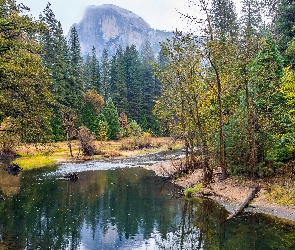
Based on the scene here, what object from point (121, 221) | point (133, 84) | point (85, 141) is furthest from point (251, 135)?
point (133, 84)

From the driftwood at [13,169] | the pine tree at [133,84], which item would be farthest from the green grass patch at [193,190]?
the pine tree at [133,84]

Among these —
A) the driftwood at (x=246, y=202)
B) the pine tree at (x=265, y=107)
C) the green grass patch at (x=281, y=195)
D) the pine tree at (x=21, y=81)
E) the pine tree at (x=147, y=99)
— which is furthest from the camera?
the pine tree at (x=147, y=99)

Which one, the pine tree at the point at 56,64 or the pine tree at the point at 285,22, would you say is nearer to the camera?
the pine tree at the point at 285,22

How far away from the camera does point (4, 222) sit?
1828 centimetres

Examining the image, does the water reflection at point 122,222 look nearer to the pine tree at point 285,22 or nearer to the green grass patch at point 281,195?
the green grass patch at point 281,195

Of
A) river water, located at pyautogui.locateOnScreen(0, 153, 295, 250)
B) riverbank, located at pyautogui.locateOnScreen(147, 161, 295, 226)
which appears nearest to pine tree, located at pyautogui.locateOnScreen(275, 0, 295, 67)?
riverbank, located at pyautogui.locateOnScreen(147, 161, 295, 226)

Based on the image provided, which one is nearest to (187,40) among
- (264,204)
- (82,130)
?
(264,204)

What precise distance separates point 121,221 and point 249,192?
29.6 ft

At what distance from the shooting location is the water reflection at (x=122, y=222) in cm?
1541

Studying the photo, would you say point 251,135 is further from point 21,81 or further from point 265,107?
point 21,81

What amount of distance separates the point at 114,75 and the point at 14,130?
78570 millimetres

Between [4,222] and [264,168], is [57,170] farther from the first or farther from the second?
[264,168]

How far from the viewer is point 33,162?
4306 centimetres

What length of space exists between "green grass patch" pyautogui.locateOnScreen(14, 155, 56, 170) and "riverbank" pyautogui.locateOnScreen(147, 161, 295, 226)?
834 inches
